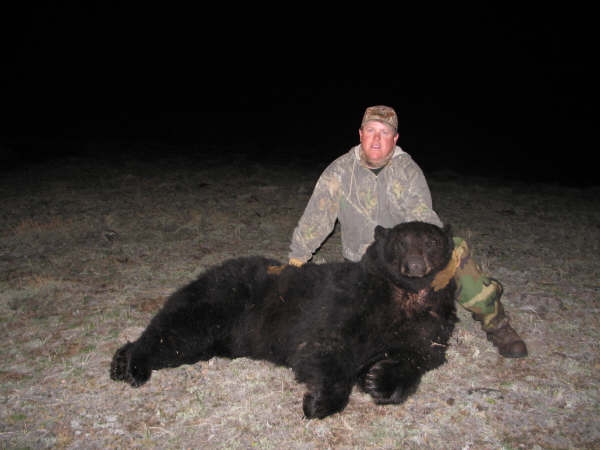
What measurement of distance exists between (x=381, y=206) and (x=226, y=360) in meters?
1.89

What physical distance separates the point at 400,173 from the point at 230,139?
655 inches

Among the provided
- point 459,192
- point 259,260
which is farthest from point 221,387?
point 459,192

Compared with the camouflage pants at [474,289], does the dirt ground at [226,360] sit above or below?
below

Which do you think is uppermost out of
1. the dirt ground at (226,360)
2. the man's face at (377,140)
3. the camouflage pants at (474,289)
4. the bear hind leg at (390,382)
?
the man's face at (377,140)

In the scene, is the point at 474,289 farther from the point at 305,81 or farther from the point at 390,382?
the point at 305,81

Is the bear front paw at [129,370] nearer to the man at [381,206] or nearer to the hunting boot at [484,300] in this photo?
the man at [381,206]

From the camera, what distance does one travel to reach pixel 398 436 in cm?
273

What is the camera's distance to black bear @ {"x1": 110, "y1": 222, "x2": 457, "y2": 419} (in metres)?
2.91

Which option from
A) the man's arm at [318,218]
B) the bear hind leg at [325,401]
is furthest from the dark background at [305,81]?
the bear hind leg at [325,401]

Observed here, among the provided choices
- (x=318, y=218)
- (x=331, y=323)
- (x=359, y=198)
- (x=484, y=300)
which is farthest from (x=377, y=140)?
(x=331, y=323)

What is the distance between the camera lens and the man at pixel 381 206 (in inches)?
139

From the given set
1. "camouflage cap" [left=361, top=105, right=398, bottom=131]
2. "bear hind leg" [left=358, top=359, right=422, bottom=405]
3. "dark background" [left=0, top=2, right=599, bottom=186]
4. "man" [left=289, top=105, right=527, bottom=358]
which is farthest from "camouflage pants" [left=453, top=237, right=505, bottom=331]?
"dark background" [left=0, top=2, right=599, bottom=186]

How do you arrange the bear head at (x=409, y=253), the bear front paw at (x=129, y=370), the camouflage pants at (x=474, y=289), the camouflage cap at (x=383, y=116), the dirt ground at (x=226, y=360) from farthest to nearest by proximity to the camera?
the camouflage cap at (x=383, y=116)
the camouflage pants at (x=474, y=289)
the bear front paw at (x=129, y=370)
the bear head at (x=409, y=253)
the dirt ground at (x=226, y=360)

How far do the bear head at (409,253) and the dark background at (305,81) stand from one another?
1153cm
